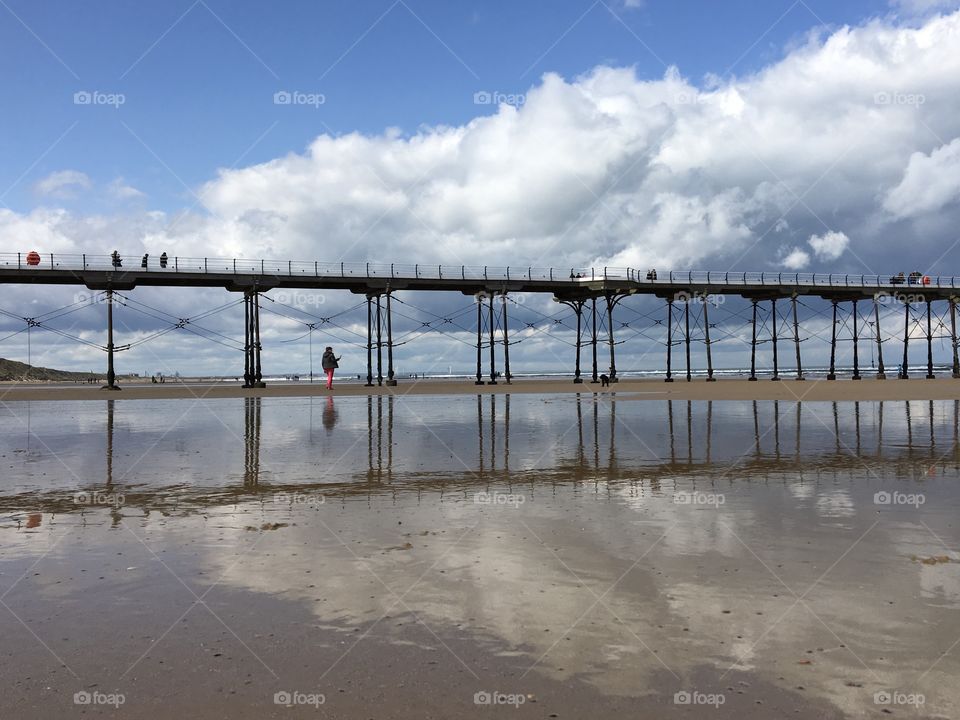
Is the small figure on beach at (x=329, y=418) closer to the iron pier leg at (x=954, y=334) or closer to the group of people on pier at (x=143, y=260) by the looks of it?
the group of people on pier at (x=143, y=260)

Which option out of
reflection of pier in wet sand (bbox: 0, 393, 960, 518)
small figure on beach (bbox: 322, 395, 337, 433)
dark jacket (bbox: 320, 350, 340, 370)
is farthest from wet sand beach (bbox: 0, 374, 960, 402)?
small figure on beach (bbox: 322, 395, 337, 433)

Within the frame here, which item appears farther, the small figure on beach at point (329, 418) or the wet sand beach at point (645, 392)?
the wet sand beach at point (645, 392)

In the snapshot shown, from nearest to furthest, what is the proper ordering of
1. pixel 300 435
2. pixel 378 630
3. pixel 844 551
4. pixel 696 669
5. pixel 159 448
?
pixel 696 669, pixel 378 630, pixel 844 551, pixel 159 448, pixel 300 435

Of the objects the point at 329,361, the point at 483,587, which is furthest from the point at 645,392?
the point at 483,587

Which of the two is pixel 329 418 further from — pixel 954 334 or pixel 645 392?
pixel 954 334

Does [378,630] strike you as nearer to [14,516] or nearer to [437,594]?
[437,594]

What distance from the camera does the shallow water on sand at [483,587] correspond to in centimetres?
362

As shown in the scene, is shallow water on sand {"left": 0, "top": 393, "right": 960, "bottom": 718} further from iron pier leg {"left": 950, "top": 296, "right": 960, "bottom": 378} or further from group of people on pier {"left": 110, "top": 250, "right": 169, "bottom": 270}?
Answer: iron pier leg {"left": 950, "top": 296, "right": 960, "bottom": 378}

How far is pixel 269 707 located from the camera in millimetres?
3467

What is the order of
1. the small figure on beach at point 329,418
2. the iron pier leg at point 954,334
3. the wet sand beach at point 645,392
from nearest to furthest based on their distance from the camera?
the small figure on beach at point 329,418, the wet sand beach at point 645,392, the iron pier leg at point 954,334

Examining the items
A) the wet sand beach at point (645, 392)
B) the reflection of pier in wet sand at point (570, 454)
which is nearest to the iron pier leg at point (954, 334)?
the wet sand beach at point (645, 392)

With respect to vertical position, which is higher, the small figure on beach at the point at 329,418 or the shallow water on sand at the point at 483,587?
the small figure on beach at the point at 329,418

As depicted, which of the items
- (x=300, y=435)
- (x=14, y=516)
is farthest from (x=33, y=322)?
(x=14, y=516)

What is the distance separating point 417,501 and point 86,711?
5409mm
